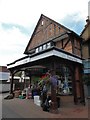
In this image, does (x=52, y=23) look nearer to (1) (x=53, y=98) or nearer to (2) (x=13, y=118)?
(1) (x=53, y=98)

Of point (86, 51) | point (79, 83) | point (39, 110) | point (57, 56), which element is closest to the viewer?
point (39, 110)

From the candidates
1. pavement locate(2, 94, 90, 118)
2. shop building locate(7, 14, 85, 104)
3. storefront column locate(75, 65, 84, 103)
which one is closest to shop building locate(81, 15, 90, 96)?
shop building locate(7, 14, 85, 104)

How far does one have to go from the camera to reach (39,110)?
9578mm

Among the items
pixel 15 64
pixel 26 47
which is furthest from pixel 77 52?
pixel 26 47

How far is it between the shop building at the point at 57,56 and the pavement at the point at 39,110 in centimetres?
96

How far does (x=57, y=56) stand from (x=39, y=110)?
326cm

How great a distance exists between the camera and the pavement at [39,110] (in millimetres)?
8414

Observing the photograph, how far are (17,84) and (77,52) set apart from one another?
46.1 ft

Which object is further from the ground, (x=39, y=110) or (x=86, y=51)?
(x=86, y=51)

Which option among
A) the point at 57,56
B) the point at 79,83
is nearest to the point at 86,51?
the point at 79,83

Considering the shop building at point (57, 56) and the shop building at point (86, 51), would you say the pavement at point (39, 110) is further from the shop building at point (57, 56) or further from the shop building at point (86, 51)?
the shop building at point (86, 51)

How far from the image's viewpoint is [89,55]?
16203 millimetres

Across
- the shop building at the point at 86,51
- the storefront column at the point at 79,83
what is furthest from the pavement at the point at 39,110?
the shop building at the point at 86,51

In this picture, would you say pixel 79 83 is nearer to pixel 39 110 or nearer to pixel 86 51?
pixel 86 51
